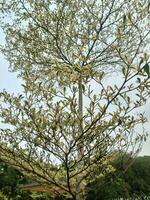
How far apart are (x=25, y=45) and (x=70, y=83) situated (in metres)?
4.71

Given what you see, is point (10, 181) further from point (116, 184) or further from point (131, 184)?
point (131, 184)

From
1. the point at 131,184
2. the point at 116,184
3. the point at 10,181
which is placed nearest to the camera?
the point at 116,184

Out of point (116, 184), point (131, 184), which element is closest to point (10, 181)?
point (116, 184)

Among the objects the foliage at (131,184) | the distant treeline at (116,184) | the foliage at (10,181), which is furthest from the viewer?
the foliage at (10,181)

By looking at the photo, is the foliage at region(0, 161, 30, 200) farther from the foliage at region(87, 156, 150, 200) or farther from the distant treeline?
the foliage at region(87, 156, 150, 200)

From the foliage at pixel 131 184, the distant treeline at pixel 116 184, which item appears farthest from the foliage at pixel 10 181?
the foliage at pixel 131 184

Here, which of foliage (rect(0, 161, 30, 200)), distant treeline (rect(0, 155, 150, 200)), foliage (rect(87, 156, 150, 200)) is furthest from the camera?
foliage (rect(0, 161, 30, 200))

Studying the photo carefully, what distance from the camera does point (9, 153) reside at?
7.07m

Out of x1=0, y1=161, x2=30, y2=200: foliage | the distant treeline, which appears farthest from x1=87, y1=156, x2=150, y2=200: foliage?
x1=0, y1=161, x2=30, y2=200: foliage

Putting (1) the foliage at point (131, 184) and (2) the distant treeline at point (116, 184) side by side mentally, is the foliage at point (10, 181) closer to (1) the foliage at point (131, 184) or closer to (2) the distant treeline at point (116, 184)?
(2) the distant treeline at point (116, 184)

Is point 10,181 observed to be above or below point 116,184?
above

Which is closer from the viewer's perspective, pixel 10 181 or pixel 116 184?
pixel 116 184

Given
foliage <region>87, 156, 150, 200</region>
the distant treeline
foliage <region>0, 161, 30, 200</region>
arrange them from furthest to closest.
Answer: foliage <region>0, 161, 30, 200</region> → foliage <region>87, 156, 150, 200</region> → the distant treeline

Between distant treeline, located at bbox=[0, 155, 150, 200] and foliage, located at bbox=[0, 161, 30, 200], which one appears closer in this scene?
distant treeline, located at bbox=[0, 155, 150, 200]
